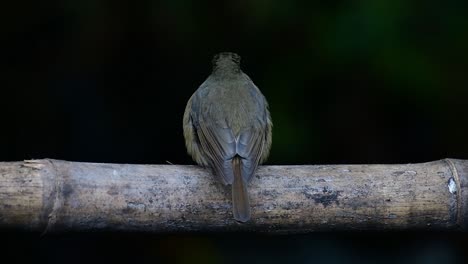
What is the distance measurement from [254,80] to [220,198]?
274 centimetres

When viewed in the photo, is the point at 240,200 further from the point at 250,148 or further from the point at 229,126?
the point at 229,126

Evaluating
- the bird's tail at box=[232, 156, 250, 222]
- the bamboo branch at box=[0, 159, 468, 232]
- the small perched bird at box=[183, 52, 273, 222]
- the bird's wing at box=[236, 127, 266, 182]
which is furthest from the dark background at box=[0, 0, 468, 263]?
the bird's tail at box=[232, 156, 250, 222]

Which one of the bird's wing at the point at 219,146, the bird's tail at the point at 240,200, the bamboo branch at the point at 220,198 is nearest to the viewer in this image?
the bamboo branch at the point at 220,198

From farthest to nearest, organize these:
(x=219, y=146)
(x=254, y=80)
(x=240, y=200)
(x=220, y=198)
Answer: (x=254, y=80) < (x=219, y=146) < (x=220, y=198) < (x=240, y=200)

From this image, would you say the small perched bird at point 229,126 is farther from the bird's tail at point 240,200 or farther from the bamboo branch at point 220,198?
the bamboo branch at point 220,198

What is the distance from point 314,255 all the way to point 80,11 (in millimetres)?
2393

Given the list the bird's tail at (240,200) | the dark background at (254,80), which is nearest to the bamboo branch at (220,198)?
the bird's tail at (240,200)

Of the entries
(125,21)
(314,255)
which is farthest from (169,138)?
(314,255)

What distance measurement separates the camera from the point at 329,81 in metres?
6.66

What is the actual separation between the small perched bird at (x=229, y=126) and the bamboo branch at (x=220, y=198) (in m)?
0.11

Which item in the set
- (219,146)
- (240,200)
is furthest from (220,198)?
(219,146)

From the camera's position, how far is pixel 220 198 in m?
4.12

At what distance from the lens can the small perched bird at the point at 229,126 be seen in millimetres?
4400

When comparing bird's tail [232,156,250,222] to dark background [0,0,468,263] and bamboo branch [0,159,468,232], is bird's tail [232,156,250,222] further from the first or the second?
dark background [0,0,468,263]
